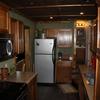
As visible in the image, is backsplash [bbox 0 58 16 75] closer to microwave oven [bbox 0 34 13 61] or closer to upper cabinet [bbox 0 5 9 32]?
microwave oven [bbox 0 34 13 61]

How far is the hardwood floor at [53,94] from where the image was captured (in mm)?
5332

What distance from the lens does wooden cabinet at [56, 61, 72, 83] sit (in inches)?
280

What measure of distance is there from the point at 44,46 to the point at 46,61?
0.55 m

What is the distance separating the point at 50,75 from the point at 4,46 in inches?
150

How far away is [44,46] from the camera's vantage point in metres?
6.79

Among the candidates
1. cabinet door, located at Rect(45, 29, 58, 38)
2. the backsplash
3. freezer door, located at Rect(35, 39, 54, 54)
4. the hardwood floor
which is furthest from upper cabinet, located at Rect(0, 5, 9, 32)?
cabinet door, located at Rect(45, 29, 58, 38)

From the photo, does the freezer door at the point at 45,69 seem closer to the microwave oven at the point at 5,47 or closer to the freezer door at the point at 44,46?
the freezer door at the point at 44,46

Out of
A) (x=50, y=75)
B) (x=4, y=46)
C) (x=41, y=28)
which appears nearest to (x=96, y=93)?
(x=4, y=46)

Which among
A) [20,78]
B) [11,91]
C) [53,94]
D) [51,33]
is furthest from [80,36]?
[11,91]

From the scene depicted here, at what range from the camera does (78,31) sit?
7.95 meters

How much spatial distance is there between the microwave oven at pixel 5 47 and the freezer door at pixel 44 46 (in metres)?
3.42

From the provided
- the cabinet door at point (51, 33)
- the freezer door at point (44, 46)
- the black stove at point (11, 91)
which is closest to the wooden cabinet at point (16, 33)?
the black stove at point (11, 91)

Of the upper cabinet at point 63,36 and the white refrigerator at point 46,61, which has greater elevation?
the upper cabinet at point 63,36

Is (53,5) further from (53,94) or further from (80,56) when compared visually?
(80,56)
